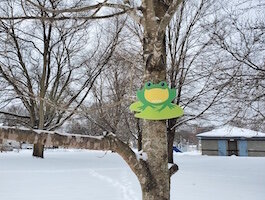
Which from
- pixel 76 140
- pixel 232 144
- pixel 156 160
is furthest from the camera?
pixel 232 144

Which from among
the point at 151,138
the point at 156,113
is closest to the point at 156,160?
the point at 151,138

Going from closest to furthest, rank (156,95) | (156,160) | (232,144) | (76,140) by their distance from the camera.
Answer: (76,140), (156,160), (156,95), (232,144)

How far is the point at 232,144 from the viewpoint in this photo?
1078 inches

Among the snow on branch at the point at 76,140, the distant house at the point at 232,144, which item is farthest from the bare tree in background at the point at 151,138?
the distant house at the point at 232,144

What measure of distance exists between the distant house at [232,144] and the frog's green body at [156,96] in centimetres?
2611

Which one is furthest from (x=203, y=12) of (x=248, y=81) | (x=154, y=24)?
(x=154, y=24)

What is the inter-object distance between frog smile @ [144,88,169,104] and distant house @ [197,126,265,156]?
26.1 metres

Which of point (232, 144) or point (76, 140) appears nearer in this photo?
point (76, 140)

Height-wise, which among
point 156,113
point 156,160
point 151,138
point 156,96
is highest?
point 156,96

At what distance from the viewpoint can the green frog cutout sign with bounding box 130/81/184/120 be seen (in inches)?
66.0

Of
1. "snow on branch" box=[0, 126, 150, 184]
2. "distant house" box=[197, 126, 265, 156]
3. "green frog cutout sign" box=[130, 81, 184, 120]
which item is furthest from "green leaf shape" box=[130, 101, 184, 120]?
"distant house" box=[197, 126, 265, 156]

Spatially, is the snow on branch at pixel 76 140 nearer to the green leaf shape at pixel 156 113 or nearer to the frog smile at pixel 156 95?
the green leaf shape at pixel 156 113

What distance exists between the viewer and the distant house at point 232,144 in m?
26.5

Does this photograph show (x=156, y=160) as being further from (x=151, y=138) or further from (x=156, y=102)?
(x=156, y=102)
